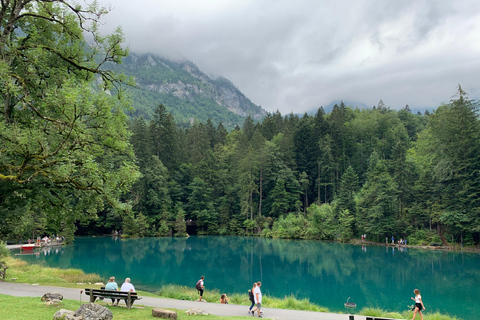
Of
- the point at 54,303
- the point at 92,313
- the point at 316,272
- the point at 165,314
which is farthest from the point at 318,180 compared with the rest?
the point at 92,313

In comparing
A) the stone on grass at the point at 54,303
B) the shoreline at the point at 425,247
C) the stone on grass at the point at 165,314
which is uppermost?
the stone on grass at the point at 54,303

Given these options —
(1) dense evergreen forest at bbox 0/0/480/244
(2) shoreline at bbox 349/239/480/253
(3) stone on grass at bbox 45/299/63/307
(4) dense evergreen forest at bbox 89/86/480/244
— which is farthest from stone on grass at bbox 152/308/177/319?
(2) shoreline at bbox 349/239/480/253

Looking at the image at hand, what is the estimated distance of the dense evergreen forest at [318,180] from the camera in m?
44.2

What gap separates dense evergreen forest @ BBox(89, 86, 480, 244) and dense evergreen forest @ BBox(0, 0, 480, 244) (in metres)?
0.25

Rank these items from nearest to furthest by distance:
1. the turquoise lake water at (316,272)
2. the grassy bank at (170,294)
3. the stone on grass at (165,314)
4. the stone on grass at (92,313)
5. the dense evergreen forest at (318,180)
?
the stone on grass at (92,313) < the stone on grass at (165,314) < the grassy bank at (170,294) < the turquoise lake water at (316,272) < the dense evergreen forest at (318,180)

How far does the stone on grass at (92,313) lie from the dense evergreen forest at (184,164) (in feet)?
12.6

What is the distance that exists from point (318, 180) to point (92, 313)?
60796mm

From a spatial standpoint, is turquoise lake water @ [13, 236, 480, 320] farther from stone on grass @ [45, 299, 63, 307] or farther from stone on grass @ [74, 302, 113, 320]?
stone on grass @ [74, 302, 113, 320]

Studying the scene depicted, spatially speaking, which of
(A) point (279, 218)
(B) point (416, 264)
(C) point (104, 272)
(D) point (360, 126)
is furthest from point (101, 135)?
(D) point (360, 126)

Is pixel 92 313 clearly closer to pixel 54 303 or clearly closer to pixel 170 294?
pixel 54 303

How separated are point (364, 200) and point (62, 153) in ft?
160

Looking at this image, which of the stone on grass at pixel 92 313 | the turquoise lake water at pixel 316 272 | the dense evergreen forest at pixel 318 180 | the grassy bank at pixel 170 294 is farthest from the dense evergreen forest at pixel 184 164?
the turquoise lake water at pixel 316 272

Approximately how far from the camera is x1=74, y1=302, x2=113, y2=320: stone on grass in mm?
8445

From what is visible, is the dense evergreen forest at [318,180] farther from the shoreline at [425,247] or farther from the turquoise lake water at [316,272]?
the turquoise lake water at [316,272]
